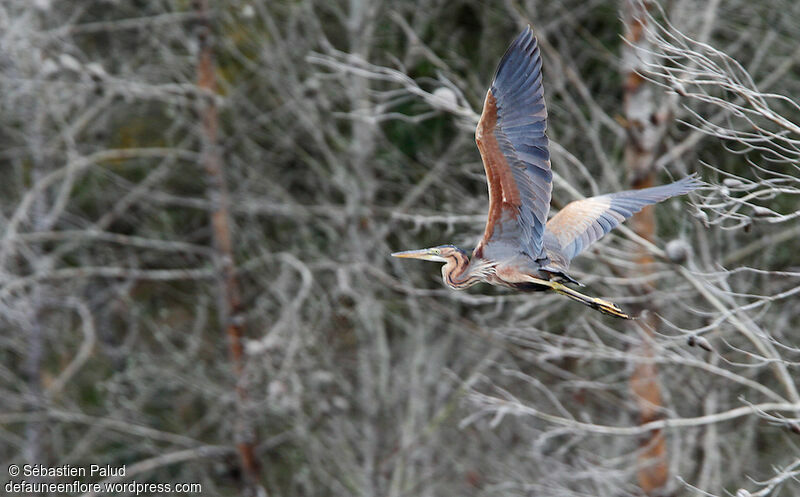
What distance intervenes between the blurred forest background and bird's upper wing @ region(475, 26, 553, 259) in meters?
2.92

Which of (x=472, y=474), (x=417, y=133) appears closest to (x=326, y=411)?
(x=472, y=474)

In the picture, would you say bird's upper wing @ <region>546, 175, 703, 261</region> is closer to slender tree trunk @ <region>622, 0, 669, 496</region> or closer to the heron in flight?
the heron in flight

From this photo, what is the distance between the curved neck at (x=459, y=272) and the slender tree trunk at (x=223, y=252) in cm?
476

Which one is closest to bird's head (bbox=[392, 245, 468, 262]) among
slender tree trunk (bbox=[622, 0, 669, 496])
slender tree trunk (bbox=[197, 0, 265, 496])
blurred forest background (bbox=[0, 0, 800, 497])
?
slender tree trunk (bbox=[622, 0, 669, 496])

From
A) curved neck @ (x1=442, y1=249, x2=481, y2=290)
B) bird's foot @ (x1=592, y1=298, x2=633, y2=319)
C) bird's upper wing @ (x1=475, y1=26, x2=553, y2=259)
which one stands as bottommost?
curved neck @ (x1=442, y1=249, x2=481, y2=290)

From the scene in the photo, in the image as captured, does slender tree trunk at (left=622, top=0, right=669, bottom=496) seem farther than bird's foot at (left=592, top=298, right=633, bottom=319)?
Yes

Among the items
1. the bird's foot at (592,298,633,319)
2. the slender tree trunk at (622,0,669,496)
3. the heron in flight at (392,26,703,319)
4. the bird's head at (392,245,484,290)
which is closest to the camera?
the bird's foot at (592,298,633,319)

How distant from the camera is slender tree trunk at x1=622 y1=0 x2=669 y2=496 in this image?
259 inches

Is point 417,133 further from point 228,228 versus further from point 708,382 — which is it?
point 708,382

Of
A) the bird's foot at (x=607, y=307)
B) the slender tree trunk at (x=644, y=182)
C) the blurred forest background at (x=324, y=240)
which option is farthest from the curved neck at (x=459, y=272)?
the blurred forest background at (x=324, y=240)

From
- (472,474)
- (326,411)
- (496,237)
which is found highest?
(496,237)

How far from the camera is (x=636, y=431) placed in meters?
5.67

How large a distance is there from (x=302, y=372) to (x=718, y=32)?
487 cm

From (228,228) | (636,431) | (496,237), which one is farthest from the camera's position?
(228,228)
